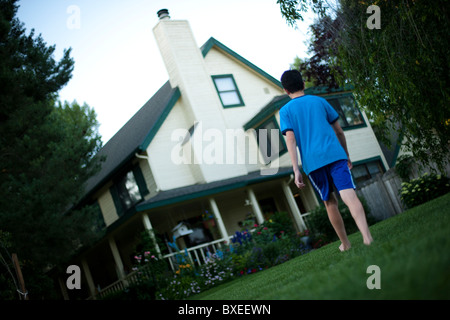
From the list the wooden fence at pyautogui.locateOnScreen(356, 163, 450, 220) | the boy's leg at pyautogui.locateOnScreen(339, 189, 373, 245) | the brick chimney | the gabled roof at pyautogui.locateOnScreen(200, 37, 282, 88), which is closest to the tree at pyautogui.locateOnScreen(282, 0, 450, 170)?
the boy's leg at pyautogui.locateOnScreen(339, 189, 373, 245)

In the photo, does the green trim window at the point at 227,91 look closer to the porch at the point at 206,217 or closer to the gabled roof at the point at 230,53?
the gabled roof at the point at 230,53

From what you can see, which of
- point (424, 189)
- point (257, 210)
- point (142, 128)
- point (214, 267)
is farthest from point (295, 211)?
point (142, 128)

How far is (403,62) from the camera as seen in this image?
18.4 ft

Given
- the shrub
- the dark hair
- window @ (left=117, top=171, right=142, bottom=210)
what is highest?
window @ (left=117, top=171, right=142, bottom=210)

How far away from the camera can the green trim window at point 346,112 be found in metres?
19.2

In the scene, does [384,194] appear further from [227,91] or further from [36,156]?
[36,156]

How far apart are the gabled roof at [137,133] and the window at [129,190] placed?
1.67ft

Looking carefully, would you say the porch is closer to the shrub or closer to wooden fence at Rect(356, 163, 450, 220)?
wooden fence at Rect(356, 163, 450, 220)

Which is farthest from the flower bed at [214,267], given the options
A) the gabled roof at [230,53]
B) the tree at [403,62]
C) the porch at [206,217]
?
the gabled roof at [230,53]

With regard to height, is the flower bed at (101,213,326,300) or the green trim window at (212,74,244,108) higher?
the green trim window at (212,74,244,108)

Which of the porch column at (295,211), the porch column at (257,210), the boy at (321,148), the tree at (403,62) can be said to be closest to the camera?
the boy at (321,148)

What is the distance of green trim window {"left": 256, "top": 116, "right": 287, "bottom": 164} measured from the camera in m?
17.8

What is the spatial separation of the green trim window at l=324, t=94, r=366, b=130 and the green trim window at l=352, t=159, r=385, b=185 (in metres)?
1.63
